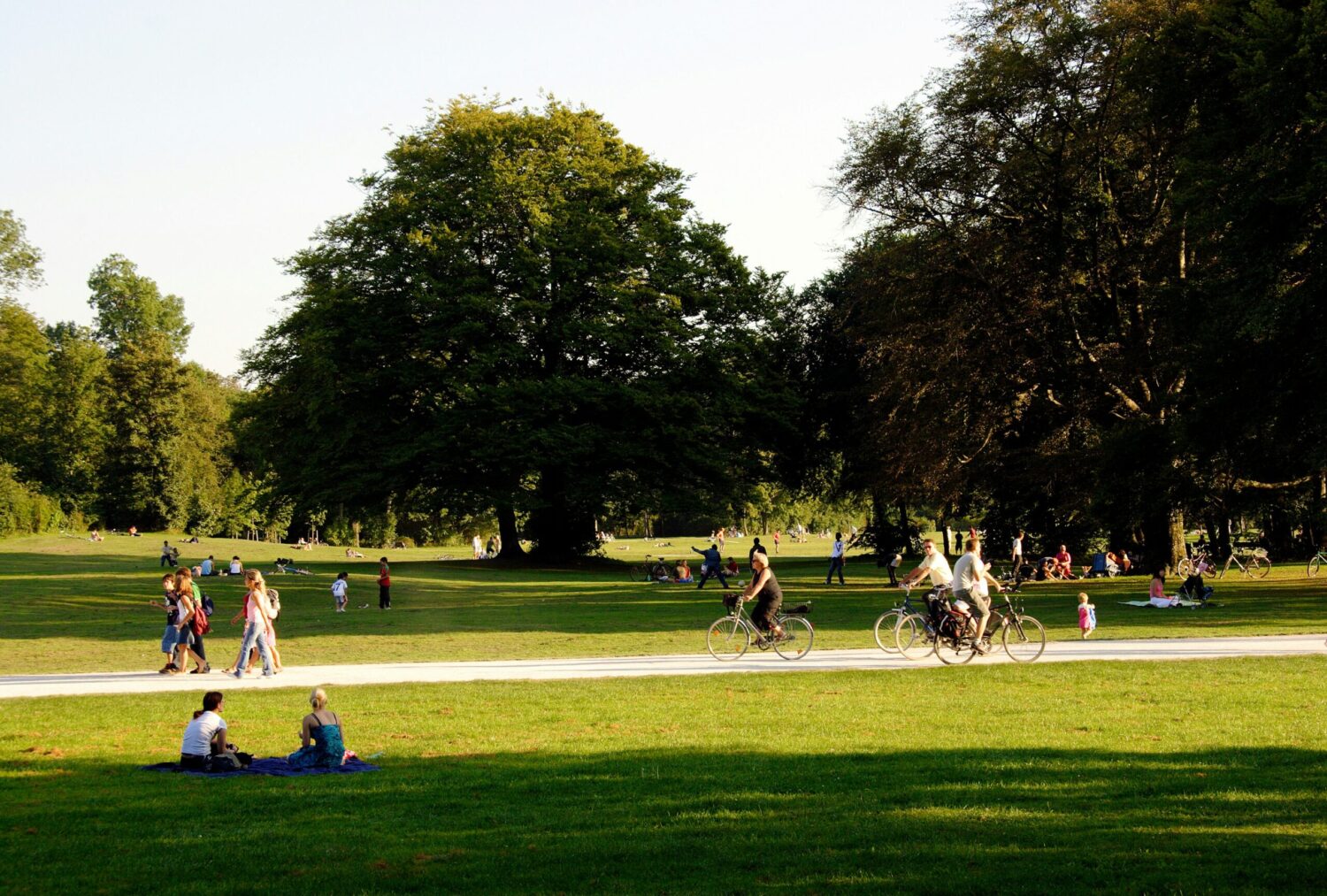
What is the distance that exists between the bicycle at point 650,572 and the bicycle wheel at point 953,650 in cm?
2853

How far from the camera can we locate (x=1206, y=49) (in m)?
30.4

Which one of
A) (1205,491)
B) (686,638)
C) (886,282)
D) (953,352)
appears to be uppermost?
(886,282)

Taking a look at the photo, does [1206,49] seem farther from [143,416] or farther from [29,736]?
[143,416]

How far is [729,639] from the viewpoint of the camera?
2061 centimetres

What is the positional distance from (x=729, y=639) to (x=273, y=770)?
10143 mm

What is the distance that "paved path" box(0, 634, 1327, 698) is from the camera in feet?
60.4

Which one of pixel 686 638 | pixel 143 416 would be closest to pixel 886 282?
pixel 686 638

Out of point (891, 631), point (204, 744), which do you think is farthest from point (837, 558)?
point (204, 744)

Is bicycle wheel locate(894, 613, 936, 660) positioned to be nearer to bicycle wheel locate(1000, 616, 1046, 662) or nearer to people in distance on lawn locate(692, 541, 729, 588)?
bicycle wheel locate(1000, 616, 1046, 662)

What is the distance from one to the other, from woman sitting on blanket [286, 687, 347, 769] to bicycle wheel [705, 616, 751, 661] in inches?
384

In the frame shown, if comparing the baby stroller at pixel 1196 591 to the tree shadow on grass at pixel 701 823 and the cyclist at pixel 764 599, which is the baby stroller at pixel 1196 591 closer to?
the cyclist at pixel 764 599

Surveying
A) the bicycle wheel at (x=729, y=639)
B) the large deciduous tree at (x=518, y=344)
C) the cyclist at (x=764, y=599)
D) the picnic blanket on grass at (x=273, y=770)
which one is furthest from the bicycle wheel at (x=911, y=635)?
the large deciduous tree at (x=518, y=344)

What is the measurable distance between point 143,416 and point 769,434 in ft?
160

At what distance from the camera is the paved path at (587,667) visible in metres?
18.4
